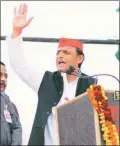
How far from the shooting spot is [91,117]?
187 cm

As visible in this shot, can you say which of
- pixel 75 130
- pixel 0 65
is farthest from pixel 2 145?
pixel 75 130

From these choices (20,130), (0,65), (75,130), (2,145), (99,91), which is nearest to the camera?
(99,91)

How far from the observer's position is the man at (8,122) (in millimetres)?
2789

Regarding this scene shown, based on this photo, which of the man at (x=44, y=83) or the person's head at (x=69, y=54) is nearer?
the man at (x=44, y=83)

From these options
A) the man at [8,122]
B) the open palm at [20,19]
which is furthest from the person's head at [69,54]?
the man at [8,122]

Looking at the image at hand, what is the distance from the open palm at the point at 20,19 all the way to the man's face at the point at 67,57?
339mm

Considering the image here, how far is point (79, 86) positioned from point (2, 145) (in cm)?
69

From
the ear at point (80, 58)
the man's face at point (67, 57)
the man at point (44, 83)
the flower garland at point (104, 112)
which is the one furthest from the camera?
the ear at point (80, 58)

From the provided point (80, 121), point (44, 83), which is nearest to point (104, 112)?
point (80, 121)

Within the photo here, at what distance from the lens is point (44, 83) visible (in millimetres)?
2895

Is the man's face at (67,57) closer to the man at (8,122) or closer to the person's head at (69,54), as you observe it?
the person's head at (69,54)

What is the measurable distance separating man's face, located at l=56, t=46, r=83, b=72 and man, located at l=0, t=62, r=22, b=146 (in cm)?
47

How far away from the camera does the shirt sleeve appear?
284 centimetres

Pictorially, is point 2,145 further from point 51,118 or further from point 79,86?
point 79,86
